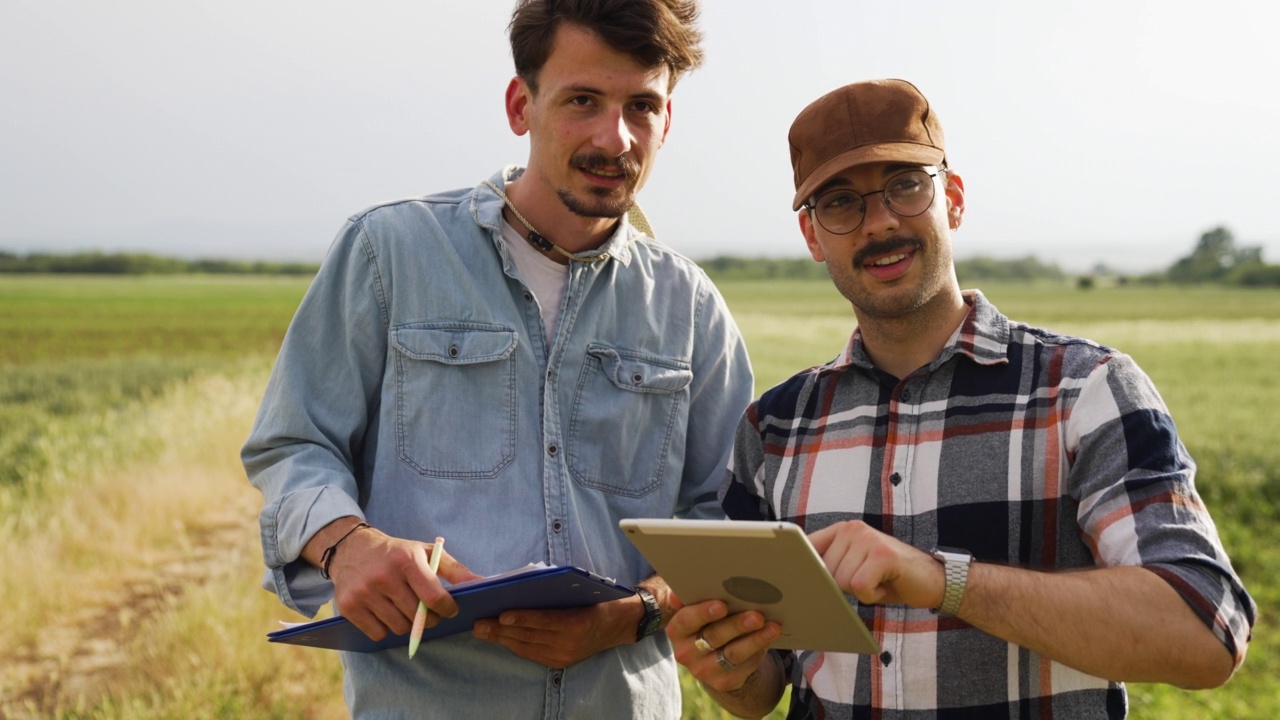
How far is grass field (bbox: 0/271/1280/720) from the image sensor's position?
6.41 meters

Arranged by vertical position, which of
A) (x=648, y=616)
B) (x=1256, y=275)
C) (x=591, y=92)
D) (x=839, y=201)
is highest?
(x=591, y=92)

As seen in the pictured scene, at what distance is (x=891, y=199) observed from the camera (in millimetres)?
2662

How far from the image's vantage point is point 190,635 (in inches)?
265

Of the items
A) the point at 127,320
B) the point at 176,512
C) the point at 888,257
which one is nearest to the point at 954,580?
the point at 888,257

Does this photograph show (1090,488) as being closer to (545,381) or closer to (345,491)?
(545,381)

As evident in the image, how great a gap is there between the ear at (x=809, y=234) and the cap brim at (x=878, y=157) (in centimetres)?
19

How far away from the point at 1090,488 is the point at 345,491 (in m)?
1.82

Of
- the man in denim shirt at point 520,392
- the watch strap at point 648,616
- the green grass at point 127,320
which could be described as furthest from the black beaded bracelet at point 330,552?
the green grass at point 127,320

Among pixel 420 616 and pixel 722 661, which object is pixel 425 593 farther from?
pixel 722 661

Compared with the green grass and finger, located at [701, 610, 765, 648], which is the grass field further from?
finger, located at [701, 610, 765, 648]

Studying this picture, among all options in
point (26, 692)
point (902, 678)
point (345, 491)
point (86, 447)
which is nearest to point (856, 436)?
point (902, 678)

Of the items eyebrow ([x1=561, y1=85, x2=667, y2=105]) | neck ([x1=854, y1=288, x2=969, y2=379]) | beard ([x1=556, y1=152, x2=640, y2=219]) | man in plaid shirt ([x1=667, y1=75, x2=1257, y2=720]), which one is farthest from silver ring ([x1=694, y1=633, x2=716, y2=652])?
eyebrow ([x1=561, y1=85, x2=667, y2=105])

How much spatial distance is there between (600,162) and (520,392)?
0.69 metres

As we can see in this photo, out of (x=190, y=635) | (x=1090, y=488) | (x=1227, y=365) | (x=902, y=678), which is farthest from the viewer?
(x=1227, y=365)
